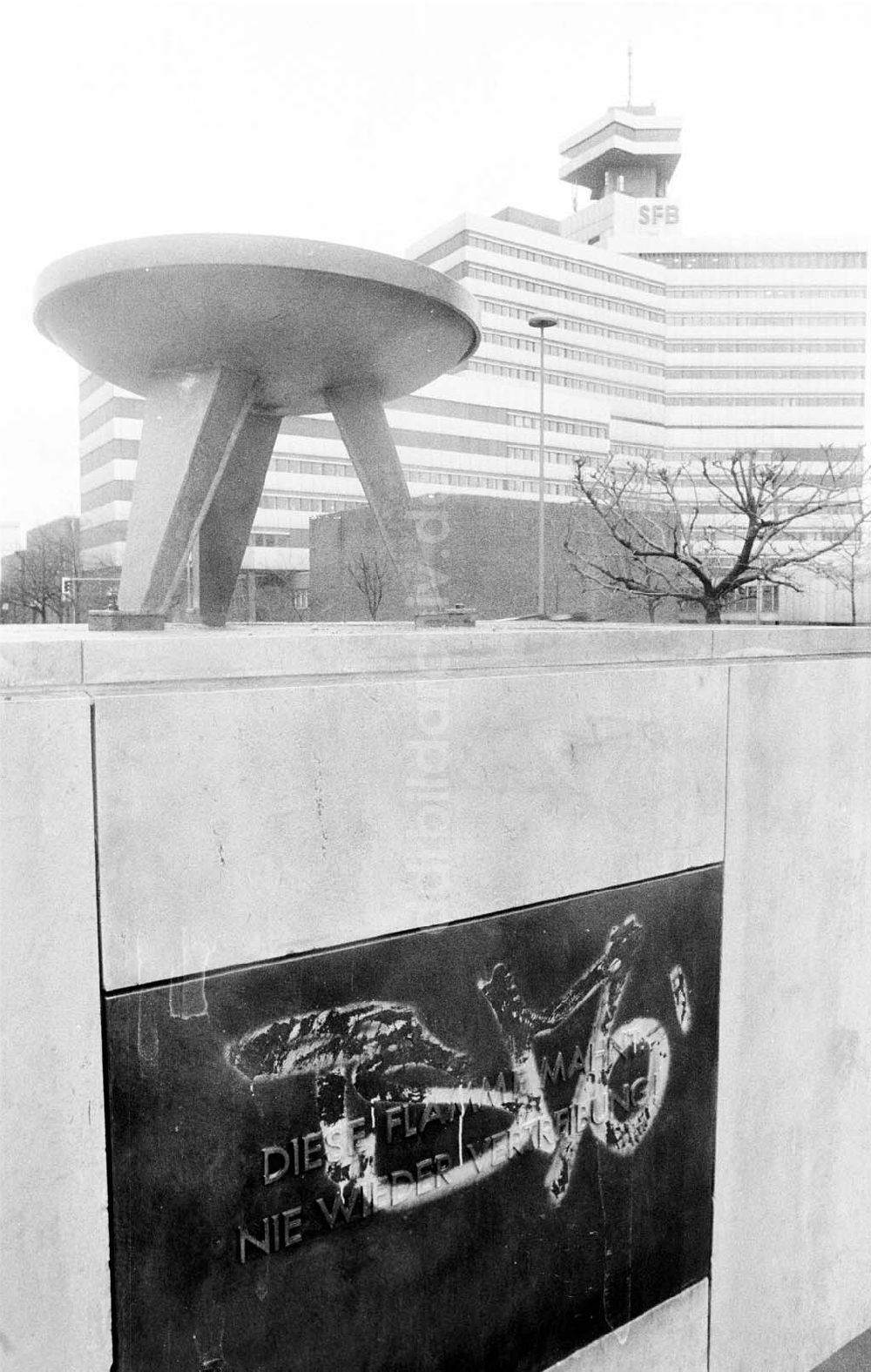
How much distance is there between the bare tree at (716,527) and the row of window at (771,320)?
21.2 ft

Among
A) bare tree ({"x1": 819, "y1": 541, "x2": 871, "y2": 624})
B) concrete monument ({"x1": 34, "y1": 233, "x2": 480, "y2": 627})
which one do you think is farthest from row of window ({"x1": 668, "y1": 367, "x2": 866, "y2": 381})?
bare tree ({"x1": 819, "y1": 541, "x2": 871, "y2": 624})

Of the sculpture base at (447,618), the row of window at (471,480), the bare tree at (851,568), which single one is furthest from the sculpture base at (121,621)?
the bare tree at (851,568)

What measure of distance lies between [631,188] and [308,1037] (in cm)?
500

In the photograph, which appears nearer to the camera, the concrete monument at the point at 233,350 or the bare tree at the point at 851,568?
the concrete monument at the point at 233,350

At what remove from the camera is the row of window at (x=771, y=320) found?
579 cm

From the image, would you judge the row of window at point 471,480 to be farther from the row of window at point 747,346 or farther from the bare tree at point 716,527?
the bare tree at point 716,527

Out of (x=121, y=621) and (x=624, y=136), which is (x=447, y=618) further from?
(x=624, y=136)

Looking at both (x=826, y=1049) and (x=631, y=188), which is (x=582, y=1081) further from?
(x=631, y=188)

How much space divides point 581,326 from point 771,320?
1.89m

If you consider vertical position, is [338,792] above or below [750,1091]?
above

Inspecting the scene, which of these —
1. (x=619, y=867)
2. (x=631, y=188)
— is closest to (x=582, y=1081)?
(x=619, y=867)

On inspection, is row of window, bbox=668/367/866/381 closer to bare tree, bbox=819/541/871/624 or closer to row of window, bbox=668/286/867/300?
row of window, bbox=668/286/867/300

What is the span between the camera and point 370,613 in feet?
16.8

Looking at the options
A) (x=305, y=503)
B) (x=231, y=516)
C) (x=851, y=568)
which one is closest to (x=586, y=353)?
(x=305, y=503)
